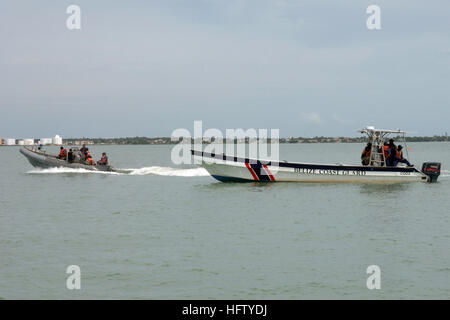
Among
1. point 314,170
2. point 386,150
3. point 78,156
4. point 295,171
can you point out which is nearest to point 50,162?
point 78,156

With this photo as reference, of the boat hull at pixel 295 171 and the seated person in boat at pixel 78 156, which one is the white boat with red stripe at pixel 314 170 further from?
the seated person in boat at pixel 78 156

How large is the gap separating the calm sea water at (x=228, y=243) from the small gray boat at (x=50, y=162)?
786 cm

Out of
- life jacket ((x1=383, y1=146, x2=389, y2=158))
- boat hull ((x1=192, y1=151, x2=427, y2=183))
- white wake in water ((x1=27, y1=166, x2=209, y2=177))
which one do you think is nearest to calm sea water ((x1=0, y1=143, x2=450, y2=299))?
boat hull ((x1=192, y1=151, x2=427, y2=183))

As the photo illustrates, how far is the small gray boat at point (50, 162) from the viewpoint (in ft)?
Answer: 114

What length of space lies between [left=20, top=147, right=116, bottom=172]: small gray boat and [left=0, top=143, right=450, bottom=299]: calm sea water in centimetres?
786

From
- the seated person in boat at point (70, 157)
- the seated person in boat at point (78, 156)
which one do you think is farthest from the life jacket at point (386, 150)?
the seated person in boat at point (70, 157)

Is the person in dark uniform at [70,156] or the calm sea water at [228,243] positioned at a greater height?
the person in dark uniform at [70,156]

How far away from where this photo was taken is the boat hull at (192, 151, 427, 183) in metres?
27.1

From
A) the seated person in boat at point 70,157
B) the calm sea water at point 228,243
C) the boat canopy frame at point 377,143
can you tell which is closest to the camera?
the calm sea water at point 228,243

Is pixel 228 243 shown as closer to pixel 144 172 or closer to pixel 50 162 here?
pixel 144 172

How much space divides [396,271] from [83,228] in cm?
989

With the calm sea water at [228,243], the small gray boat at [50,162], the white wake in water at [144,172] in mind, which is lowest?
the calm sea water at [228,243]

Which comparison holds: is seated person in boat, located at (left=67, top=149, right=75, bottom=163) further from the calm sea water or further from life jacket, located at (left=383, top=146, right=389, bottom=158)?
life jacket, located at (left=383, top=146, right=389, bottom=158)

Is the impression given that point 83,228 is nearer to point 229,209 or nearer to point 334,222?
point 229,209
